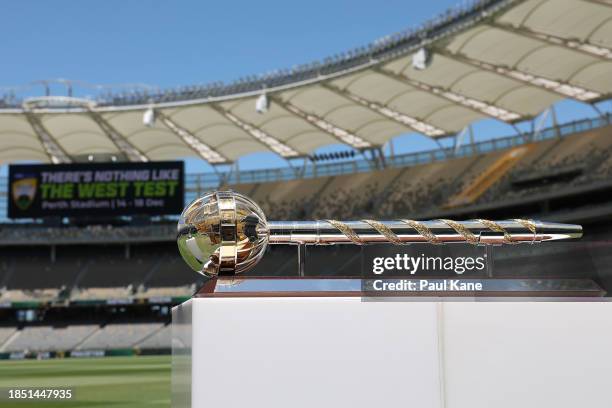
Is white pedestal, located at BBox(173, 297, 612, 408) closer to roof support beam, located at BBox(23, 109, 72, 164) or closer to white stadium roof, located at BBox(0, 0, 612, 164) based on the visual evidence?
white stadium roof, located at BBox(0, 0, 612, 164)

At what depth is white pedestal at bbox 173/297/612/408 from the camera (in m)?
2.52

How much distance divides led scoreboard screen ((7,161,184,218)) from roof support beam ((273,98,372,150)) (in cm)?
1100

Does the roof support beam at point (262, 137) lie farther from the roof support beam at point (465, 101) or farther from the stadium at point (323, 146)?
the roof support beam at point (465, 101)

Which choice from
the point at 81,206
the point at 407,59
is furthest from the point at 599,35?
the point at 81,206

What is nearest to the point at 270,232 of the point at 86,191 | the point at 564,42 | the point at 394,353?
the point at 394,353

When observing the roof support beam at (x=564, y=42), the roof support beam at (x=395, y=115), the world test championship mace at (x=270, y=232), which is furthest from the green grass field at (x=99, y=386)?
the roof support beam at (x=395, y=115)

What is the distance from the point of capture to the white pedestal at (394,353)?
2520 mm

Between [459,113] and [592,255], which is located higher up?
[459,113]

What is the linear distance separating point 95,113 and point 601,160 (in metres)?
31.2

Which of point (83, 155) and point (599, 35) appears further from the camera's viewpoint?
→ point (83, 155)

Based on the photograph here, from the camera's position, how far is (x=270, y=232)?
9.81ft

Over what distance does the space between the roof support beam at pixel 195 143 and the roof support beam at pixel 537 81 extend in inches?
836

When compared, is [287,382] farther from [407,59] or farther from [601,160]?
[601,160]

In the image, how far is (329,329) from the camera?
2547mm
